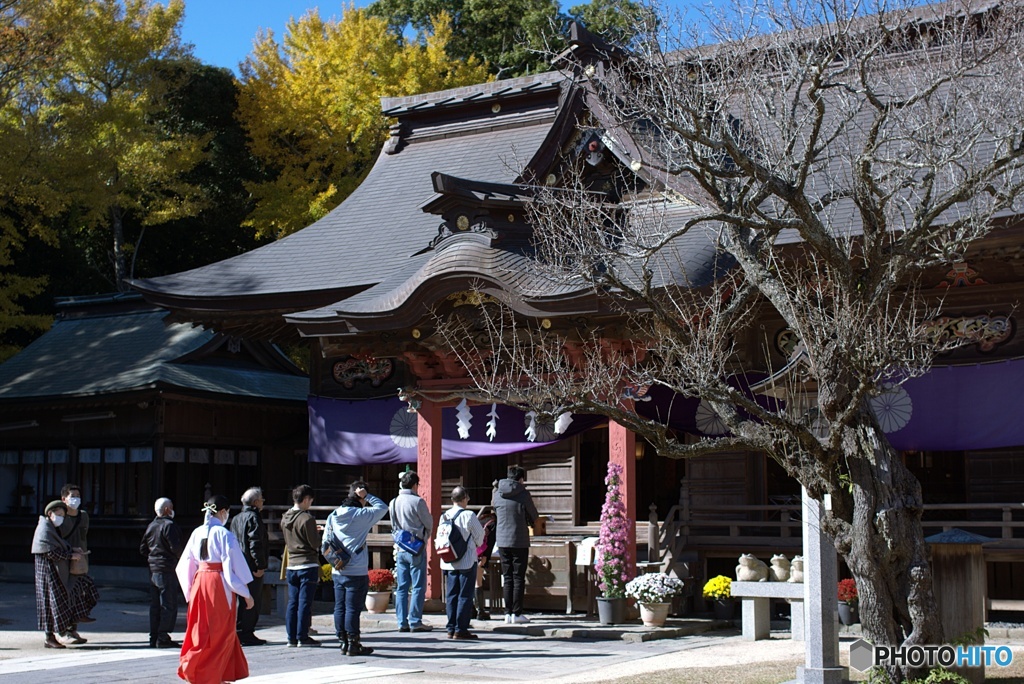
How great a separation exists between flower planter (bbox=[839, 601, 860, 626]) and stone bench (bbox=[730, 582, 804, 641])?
2.03 ft

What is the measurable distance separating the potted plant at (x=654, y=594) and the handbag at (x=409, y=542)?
101 inches

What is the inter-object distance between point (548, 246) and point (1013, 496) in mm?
7081

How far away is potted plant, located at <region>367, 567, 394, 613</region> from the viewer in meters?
15.3

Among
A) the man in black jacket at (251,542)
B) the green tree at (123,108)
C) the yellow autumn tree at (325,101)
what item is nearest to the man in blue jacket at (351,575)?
the man in black jacket at (251,542)

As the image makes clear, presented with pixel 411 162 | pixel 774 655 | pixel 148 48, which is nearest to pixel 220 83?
pixel 148 48

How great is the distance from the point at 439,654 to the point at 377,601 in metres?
3.68

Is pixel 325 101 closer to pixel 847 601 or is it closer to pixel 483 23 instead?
pixel 483 23

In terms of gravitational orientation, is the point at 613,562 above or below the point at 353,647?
above

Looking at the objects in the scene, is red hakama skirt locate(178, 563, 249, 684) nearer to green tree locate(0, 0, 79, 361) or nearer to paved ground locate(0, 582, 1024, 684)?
paved ground locate(0, 582, 1024, 684)

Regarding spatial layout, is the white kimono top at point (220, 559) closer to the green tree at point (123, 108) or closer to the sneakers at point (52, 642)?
the sneakers at point (52, 642)

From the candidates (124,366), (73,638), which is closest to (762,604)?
(73,638)

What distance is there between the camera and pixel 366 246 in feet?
63.0

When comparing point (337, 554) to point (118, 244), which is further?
point (118, 244)

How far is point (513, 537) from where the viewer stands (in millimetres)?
13945
